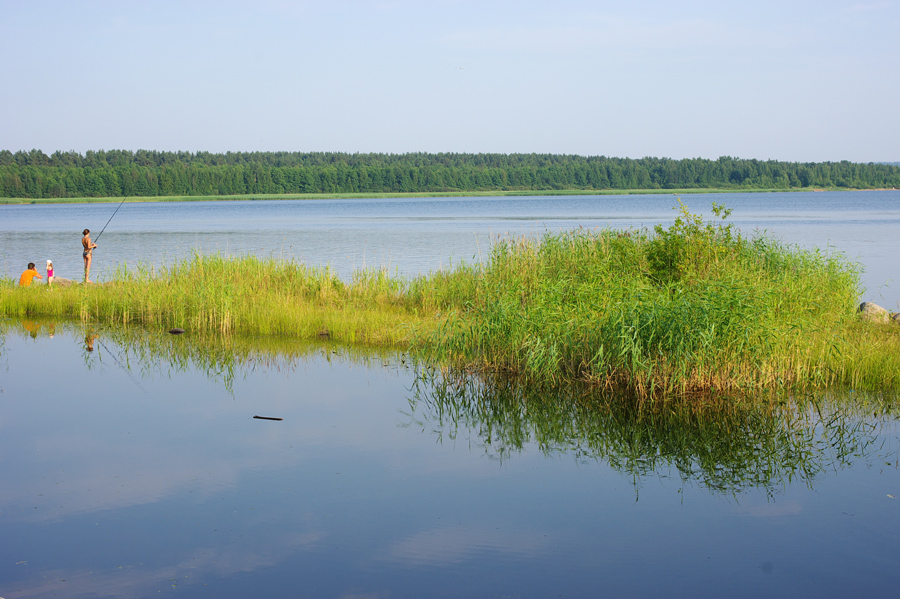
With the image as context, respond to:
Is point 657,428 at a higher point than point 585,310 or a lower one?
lower

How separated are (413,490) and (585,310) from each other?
14.3ft

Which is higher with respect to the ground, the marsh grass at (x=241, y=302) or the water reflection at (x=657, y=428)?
the marsh grass at (x=241, y=302)

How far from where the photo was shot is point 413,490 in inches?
261

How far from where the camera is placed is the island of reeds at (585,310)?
29.8 feet

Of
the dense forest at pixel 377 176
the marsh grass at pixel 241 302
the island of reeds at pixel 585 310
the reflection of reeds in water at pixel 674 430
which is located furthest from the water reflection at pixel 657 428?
the dense forest at pixel 377 176

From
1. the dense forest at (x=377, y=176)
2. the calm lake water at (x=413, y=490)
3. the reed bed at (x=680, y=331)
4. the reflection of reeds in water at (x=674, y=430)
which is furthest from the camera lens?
the dense forest at (x=377, y=176)

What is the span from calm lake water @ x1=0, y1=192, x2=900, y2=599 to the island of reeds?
620mm

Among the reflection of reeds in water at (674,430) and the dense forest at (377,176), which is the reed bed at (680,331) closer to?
the reflection of reeds in water at (674,430)

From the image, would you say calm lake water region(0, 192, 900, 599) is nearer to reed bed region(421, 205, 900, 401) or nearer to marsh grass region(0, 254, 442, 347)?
reed bed region(421, 205, 900, 401)

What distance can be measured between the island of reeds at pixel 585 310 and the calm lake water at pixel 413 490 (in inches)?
24.4

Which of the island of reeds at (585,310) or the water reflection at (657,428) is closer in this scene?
the water reflection at (657,428)

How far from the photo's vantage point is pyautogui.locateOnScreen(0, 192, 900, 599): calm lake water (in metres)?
5.10

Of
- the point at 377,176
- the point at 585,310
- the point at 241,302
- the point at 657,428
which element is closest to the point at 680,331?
the point at 657,428

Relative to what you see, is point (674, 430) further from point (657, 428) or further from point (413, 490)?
point (413, 490)
